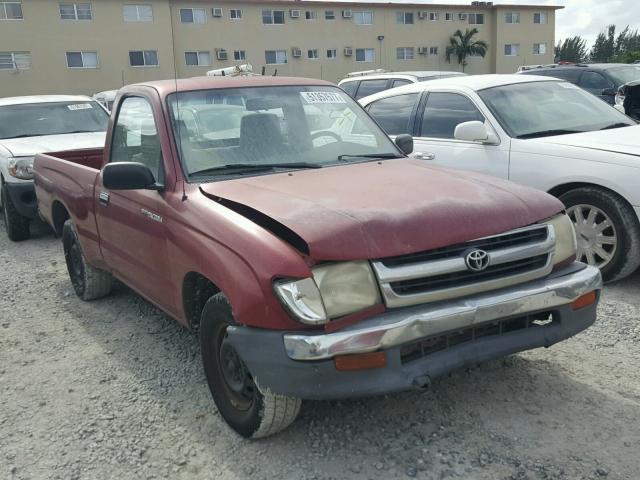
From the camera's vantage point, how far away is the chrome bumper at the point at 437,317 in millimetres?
2480

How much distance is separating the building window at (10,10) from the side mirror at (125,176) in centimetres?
3699

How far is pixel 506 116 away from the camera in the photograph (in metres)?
5.69

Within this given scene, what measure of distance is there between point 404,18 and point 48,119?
42.2 metres

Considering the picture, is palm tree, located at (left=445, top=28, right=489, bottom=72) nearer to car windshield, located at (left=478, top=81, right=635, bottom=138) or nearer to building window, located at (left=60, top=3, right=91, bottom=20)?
building window, located at (left=60, top=3, right=91, bottom=20)

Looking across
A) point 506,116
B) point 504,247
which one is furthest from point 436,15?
point 504,247

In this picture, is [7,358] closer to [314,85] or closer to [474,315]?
[314,85]

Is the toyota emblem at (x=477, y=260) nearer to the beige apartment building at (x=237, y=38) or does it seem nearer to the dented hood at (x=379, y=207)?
the dented hood at (x=379, y=207)

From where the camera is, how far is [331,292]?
8.38 feet

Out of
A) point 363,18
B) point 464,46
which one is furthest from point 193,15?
point 464,46

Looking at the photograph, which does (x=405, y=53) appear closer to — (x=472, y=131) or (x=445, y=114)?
(x=445, y=114)

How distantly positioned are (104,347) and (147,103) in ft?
5.61

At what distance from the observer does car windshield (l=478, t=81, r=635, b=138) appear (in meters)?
5.55

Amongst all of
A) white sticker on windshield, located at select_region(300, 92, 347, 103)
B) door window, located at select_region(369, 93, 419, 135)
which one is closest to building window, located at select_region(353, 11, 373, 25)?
door window, located at select_region(369, 93, 419, 135)

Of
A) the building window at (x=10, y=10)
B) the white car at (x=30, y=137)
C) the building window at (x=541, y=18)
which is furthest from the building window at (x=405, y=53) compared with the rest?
the white car at (x=30, y=137)
